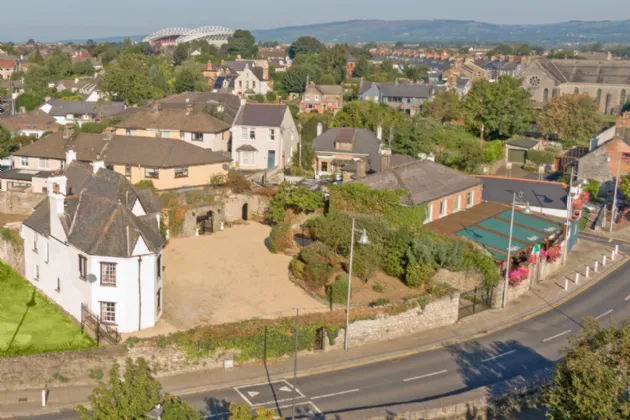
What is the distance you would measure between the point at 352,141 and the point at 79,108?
46.4 meters

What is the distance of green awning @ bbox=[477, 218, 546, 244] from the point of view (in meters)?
43.3

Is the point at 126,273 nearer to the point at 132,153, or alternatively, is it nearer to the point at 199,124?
the point at 132,153

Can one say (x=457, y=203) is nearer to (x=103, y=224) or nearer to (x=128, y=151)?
(x=103, y=224)

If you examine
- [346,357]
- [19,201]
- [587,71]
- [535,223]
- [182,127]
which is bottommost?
[346,357]

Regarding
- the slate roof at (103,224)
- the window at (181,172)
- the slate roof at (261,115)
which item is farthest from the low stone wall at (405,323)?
the slate roof at (261,115)

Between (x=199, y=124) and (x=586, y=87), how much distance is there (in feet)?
249

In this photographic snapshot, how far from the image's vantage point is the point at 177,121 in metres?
66.4

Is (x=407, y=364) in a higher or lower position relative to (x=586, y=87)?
lower

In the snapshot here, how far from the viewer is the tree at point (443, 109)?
3629 inches

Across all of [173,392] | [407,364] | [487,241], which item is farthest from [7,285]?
[487,241]

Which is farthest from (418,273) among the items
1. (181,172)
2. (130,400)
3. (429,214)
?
(181,172)

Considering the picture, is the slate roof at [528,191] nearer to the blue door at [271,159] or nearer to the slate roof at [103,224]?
the blue door at [271,159]

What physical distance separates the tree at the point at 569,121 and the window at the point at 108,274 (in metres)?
61.5

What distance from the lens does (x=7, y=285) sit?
39625mm
